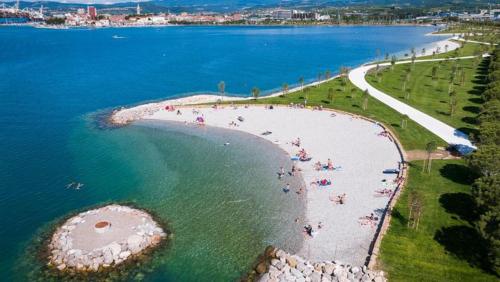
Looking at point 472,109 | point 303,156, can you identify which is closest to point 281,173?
point 303,156

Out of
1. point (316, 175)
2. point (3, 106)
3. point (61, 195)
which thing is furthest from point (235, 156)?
point (3, 106)

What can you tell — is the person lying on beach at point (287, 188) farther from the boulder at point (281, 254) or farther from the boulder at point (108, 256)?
the boulder at point (108, 256)

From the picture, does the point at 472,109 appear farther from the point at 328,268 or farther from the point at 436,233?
the point at 328,268

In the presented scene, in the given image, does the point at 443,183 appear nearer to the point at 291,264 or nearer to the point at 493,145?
the point at 493,145

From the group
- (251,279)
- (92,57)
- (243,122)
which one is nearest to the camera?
(251,279)

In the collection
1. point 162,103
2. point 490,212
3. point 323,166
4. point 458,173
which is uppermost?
point 162,103

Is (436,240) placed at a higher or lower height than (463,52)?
lower
